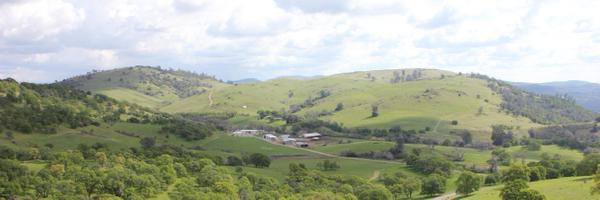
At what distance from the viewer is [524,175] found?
112 metres

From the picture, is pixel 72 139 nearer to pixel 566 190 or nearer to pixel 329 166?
pixel 329 166

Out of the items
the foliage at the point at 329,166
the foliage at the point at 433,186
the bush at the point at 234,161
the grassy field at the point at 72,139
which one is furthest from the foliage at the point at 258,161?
the foliage at the point at 433,186

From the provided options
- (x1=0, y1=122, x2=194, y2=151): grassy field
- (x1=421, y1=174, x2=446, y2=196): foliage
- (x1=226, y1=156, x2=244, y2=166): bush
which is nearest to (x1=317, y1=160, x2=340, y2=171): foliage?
(x1=226, y1=156, x2=244, y2=166): bush

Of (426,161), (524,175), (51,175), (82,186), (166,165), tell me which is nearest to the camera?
(82,186)

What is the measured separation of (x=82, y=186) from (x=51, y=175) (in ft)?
45.0

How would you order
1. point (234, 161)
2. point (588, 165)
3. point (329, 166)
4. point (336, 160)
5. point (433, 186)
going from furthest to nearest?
point (336, 160), point (329, 166), point (234, 161), point (433, 186), point (588, 165)

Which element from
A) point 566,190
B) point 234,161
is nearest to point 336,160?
point 234,161

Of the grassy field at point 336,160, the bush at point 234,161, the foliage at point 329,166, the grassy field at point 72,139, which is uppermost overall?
the grassy field at point 72,139

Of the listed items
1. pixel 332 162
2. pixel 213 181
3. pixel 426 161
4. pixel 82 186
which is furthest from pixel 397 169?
pixel 82 186

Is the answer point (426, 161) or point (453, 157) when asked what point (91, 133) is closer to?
point (426, 161)

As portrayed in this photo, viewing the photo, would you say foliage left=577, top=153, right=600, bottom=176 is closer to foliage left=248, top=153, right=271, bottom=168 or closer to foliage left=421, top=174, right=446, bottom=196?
foliage left=421, top=174, right=446, bottom=196

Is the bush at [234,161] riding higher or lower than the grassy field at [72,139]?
lower

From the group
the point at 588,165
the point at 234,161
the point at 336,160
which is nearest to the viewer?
the point at 588,165

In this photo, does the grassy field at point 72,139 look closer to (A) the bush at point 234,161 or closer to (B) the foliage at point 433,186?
(A) the bush at point 234,161
